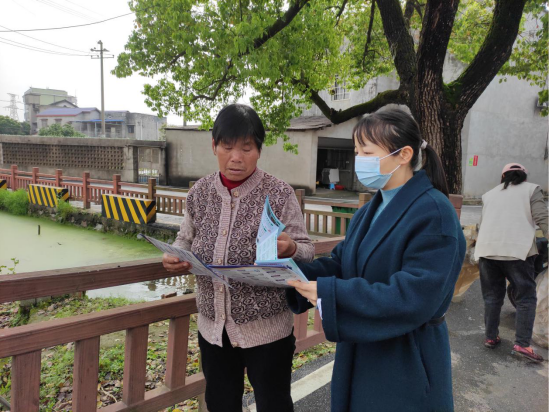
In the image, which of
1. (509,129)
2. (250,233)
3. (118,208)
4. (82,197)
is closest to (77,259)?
(118,208)

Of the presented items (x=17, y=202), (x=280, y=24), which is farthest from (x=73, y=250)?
(x=280, y=24)

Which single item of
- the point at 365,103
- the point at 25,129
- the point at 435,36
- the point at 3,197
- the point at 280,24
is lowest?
the point at 3,197

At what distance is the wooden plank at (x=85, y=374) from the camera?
1.72m

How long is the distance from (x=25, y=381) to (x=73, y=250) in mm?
9270

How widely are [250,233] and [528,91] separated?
20.2m

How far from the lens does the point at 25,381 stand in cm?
157

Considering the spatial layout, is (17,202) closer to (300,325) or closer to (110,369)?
(110,369)

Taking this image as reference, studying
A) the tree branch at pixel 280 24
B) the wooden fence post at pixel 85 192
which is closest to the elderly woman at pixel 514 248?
the tree branch at pixel 280 24

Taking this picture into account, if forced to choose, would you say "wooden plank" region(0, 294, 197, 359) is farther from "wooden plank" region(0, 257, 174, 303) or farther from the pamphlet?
the pamphlet

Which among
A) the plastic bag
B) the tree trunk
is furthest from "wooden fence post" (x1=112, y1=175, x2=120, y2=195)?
the plastic bag

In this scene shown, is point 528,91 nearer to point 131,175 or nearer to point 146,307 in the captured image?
point 131,175

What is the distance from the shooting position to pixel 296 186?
56.7ft

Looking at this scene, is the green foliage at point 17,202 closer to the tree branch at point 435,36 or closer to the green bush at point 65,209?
the green bush at point 65,209

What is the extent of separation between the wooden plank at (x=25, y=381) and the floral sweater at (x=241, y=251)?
67 centimetres
